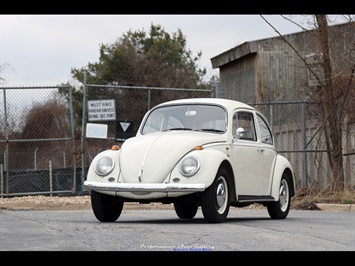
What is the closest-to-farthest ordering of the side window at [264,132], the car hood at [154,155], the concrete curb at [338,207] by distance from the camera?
the car hood at [154,155] → the side window at [264,132] → the concrete curb at [338,207]

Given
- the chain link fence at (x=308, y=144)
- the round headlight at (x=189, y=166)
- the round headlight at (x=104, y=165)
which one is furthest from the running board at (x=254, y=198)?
the chain link fence at (x=308, y=144)

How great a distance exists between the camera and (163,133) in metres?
12.0

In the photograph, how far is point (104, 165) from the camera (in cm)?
1146

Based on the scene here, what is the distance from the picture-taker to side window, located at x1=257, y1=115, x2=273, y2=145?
1346 centimetres

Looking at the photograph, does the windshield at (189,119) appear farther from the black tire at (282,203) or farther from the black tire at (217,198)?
the black tire at (282,203)

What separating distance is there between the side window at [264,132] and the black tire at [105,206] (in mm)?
2829

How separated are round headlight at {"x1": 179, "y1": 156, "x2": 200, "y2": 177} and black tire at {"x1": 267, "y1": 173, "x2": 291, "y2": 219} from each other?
2.60 meters

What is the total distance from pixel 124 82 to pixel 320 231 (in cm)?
3464

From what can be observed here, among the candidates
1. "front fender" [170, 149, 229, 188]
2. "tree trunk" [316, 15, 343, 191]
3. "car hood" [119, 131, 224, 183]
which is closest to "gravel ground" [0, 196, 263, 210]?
"tree trunk" [316, 15, 343, 191]

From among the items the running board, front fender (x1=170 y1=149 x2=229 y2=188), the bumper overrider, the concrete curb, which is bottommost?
the concrete curb

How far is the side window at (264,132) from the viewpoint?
13.5 m

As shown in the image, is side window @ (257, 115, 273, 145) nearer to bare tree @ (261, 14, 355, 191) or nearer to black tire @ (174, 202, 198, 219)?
black tire @ (174, 202, 198, 219)
